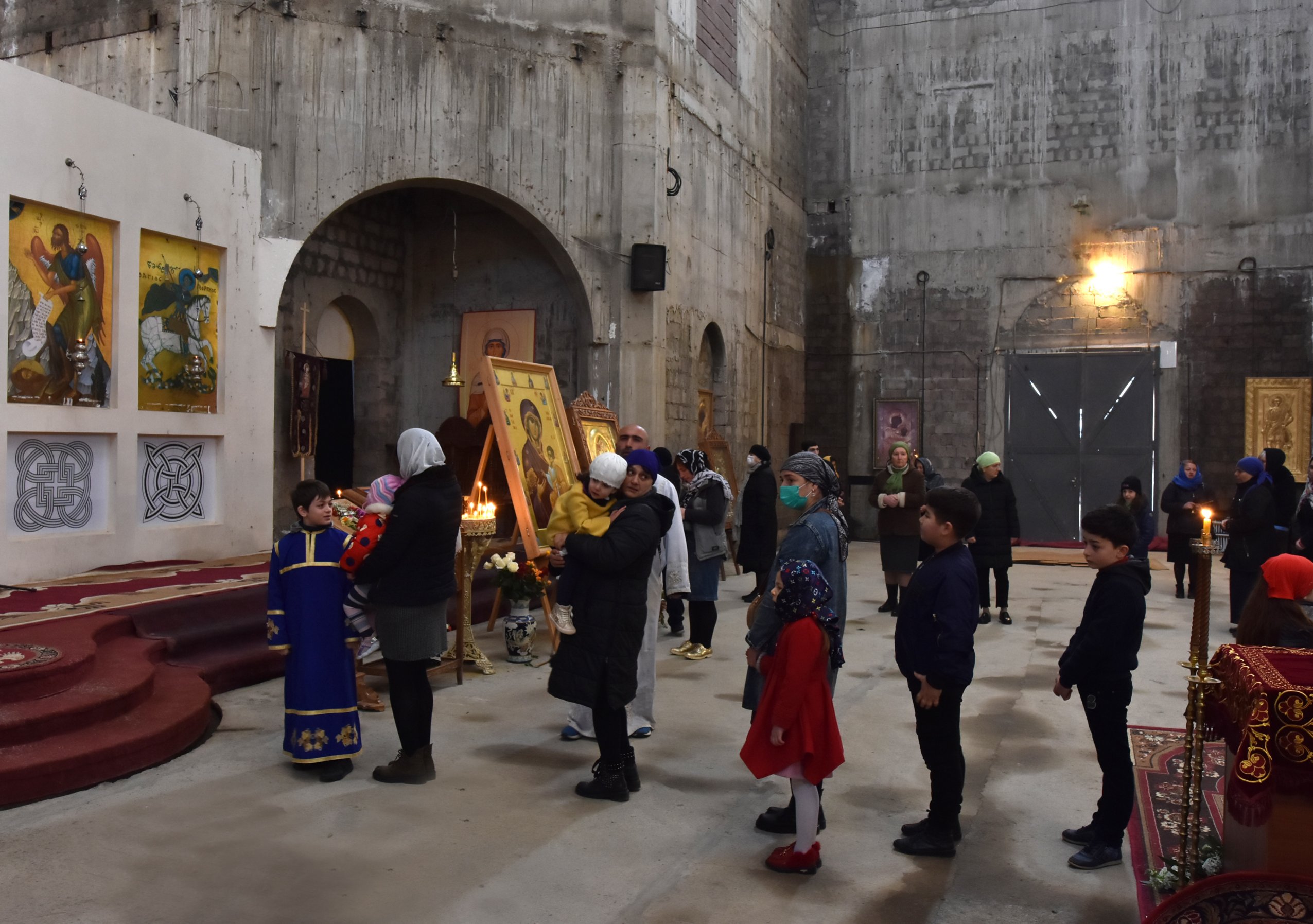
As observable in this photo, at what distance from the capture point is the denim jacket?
4.05 m

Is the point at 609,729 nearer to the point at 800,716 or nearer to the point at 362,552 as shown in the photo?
the point at 800,716

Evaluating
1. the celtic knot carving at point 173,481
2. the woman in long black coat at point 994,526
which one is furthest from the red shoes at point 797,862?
the celtic knot carving at point 173,481

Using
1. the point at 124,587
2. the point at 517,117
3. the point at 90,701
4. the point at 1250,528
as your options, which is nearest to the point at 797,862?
the point at 90,701

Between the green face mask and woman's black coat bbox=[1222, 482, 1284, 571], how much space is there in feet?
18.2

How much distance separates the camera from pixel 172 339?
881 centimetres

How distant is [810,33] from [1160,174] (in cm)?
620

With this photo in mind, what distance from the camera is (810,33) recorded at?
18.1 meters

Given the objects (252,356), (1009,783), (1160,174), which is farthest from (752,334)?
(1009,783)

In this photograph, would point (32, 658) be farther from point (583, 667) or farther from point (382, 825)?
point (583, 667)

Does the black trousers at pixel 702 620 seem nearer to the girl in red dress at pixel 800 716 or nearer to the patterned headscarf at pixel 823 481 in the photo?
the patterned headscarf at pixel 823 481

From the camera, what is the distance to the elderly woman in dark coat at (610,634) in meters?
4.54

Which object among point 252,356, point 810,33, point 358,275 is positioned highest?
point 810,33

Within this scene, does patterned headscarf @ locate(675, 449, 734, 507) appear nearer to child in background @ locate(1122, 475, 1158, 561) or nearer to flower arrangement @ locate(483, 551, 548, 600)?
flower arrangement @ locate(483, 551, 548, 600)

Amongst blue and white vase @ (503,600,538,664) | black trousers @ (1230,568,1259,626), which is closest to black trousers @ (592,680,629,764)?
blue and white vase @ (503,600,538,664)
